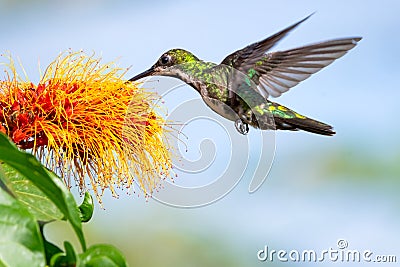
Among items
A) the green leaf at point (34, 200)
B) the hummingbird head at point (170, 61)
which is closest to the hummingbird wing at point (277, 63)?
the hummingbird head at point (170, 61)

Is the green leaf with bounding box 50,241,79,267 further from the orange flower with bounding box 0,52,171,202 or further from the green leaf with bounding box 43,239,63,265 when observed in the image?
the orange flower with bounding box 0,52,171,202

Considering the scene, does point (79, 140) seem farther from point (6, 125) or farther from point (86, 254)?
point (86, 254)

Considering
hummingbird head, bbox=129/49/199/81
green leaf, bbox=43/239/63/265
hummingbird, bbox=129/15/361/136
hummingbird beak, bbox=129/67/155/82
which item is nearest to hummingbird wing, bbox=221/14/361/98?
hummingbird, bbox=129/15/361/136

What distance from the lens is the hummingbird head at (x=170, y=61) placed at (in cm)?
171

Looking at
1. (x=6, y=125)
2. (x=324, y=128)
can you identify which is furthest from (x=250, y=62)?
(x=6, y=125)

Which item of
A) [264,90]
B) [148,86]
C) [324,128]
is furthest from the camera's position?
[264,90]

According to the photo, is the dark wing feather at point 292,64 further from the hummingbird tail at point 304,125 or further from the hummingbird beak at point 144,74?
the hummingbird beak at point 144,74

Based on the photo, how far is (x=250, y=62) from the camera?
1831 mm

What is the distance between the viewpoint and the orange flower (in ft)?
3.96

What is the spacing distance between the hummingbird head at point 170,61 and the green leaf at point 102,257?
1.07 m

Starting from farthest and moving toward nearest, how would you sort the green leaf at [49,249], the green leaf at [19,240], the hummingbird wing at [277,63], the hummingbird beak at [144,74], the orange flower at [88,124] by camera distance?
the hummingbird wing at [277,63] → the hummingbird beak at [144,74] → the orange flower at [88,124] → the green leaf at [49,249] → the green leaf at [19,240]

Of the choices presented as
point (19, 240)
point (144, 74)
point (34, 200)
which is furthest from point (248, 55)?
point (19, 240)

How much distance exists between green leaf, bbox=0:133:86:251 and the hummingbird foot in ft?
3.70

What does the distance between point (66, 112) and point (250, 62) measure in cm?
74
